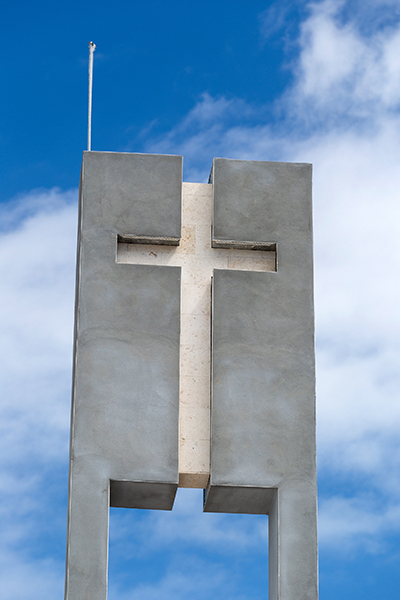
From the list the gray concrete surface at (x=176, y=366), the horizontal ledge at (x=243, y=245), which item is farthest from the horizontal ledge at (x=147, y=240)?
the horizontal ledge at (x=243, y=245)

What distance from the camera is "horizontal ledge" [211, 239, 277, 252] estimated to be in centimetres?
2180

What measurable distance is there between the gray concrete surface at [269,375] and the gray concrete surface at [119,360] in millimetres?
861

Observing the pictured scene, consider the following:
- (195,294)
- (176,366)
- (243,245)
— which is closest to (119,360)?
(176,366)

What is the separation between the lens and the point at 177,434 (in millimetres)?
20641

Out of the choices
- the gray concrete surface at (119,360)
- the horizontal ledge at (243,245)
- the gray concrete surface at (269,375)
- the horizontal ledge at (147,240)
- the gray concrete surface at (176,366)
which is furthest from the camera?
the horizontal ledge at (243,245)

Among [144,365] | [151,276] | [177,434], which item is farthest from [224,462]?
[151,276]

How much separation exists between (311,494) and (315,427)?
1.22 meters

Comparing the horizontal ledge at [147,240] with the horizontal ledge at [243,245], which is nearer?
the horizontal ledge at [147,240]

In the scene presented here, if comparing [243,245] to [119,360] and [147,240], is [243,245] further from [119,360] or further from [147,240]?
[119,360]

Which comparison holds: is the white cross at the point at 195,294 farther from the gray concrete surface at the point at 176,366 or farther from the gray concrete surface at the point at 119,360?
the gray concrete surface at the point at 119,360

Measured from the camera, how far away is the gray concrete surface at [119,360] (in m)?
20.2

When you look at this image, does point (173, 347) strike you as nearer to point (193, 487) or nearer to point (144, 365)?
point (144, 365)

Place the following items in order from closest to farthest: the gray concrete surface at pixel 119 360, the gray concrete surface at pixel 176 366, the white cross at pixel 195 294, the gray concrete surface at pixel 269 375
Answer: the gray concrete surface at pixel 119 360
the gray concrete surface at pixel 176 366
the gray concrete surface at pixel 269 375
the white cross at pixel 195 294

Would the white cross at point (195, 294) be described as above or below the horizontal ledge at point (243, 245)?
below
